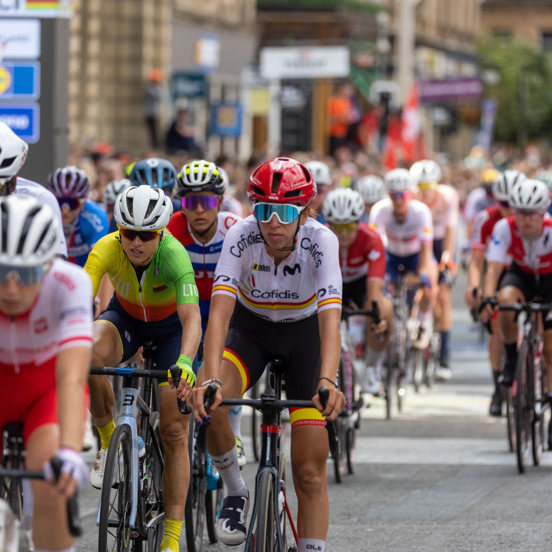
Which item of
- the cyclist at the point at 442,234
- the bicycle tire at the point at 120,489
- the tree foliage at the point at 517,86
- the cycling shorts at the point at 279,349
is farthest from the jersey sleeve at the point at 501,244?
the tree foliage at the point at 517,86

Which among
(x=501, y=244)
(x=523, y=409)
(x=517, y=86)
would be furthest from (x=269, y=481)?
(x=517, y=86)

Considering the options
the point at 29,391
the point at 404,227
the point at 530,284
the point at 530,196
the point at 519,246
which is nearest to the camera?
the point at 29,391

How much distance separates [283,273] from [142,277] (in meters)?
0.82

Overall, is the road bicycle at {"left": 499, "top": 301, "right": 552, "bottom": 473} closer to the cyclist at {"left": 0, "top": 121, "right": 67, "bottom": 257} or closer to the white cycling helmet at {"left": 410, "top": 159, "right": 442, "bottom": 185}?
the cyclist at {"left": 0, "top": 121, "right": 67, "bottom": 257}

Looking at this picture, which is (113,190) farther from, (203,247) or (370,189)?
(370,189)

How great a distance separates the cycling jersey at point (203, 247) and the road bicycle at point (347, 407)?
5.36 feet

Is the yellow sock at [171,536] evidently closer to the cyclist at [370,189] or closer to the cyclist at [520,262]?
the cyclist at [520,262]

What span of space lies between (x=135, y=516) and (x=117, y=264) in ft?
4.62

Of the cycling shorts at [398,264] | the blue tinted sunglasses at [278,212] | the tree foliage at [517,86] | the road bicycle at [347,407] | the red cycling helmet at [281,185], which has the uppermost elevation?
the tree foliage at [517,86]

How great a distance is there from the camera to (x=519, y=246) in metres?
10.6

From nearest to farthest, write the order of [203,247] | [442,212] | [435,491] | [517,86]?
[203,247] → [435,491] → [442,212] → [517,86]

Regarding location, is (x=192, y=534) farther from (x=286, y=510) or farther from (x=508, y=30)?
(x=508, y=30)

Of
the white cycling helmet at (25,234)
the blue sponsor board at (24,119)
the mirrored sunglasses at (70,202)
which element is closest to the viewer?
the white cycling helmet at (25,234)

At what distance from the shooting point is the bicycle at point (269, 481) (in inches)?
239
